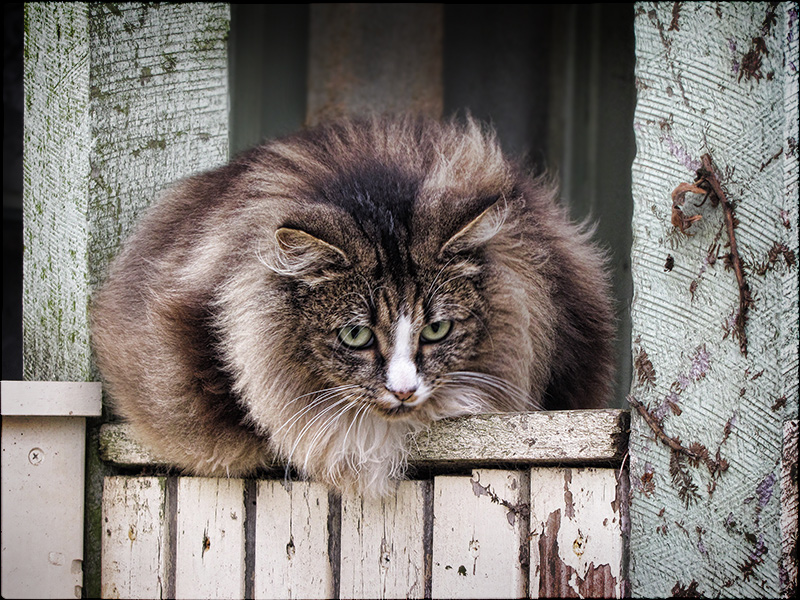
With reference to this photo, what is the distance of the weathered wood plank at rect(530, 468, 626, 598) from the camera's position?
1921mm

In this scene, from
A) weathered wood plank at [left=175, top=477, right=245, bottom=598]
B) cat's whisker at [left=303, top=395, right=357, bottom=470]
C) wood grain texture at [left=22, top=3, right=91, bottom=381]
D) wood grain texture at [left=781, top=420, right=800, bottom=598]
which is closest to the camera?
wood grain texture at [left=781, top=420, right=800, bottom=598]

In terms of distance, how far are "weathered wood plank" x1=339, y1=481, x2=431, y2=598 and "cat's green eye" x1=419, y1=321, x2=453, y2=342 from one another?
0.37 metres

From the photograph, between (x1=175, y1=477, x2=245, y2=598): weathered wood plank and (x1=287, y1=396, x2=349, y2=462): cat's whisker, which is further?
(x1=175, y1=477, x2=245, y2=598): weathered wood plank

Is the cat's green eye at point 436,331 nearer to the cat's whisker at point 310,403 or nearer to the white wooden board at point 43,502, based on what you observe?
the cat's whisker at point 310,403

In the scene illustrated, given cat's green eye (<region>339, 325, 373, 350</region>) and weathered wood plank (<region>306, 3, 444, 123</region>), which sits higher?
weathered wood plank (<region>306, 3, 444, 123</region>)

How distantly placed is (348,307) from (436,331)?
237 millimetres

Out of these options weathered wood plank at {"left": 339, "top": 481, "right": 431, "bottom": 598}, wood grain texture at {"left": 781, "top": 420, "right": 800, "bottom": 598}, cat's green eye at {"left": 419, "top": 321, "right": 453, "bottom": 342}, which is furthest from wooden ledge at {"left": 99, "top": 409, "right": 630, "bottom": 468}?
wood grain texture at {"left": 781, "top": 420, "right": 800, "bottom": 598}

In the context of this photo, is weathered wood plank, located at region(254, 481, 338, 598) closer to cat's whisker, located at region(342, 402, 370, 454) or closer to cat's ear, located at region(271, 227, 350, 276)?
cat's whisker, located at region(342, 402, 370, 454)

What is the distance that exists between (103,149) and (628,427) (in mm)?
1747

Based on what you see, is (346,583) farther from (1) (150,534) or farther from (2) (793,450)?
(2) (793,450)

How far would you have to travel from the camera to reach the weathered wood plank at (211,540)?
7.51 ft

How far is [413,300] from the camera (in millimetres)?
2086

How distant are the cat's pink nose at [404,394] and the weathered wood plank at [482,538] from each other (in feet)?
0.85

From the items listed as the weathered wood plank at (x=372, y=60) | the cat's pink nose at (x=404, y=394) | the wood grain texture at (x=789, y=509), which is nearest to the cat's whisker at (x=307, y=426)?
the cat's pink nose at (x=404, y=394)
